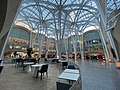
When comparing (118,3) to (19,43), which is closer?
(118,3)

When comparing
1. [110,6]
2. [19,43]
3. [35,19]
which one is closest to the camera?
[110,6]

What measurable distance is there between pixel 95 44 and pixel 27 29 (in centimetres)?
3258

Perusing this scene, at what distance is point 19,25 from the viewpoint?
42.5 m

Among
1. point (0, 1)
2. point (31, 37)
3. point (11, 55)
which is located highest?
point (31, 37)

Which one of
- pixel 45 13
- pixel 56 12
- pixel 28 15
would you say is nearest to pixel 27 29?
pixel 28 15

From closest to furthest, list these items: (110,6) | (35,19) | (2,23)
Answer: (2,23), (110,6), (35,19)

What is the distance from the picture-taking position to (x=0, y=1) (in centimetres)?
708

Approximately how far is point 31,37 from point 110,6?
130 feet

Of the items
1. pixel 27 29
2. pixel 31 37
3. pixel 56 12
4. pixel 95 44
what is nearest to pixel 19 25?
pixel 27 29

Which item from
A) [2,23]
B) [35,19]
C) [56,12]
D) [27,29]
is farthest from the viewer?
[27,29]

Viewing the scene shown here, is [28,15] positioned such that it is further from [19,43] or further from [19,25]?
[19,43]

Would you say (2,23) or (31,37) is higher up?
(31,37)

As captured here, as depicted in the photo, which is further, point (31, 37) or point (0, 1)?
point (31, 37)

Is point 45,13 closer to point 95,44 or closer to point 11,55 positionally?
point 11,55
